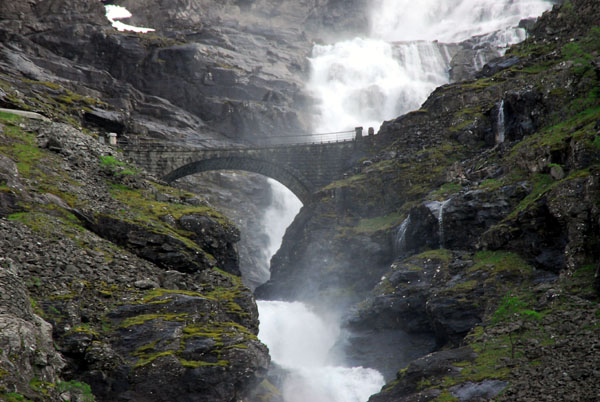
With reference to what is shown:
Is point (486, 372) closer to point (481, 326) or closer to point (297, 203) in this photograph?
point (481, 326)

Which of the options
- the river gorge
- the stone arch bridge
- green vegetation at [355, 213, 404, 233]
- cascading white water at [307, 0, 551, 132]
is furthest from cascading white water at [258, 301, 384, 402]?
cascading white water at [307, 0, 551, 132]

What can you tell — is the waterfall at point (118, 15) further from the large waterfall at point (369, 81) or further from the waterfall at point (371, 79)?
the large waterfall at point (369, 81)

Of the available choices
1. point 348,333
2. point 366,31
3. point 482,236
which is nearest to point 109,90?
point 348,333

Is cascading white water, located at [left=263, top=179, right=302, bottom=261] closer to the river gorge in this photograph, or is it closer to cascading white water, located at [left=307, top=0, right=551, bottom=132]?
the river gorge

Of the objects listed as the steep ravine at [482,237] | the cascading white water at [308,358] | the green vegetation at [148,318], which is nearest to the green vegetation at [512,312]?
the steep ravine at [482,237]

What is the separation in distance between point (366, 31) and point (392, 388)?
124m

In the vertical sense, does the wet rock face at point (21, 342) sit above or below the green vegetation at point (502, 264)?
below

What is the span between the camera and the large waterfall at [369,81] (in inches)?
1467

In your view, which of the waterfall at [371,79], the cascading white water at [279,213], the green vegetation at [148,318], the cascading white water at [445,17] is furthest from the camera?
the cascading white water at [445,17]

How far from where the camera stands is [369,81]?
10862 centimetres

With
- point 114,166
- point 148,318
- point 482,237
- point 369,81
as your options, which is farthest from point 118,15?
point 148,318

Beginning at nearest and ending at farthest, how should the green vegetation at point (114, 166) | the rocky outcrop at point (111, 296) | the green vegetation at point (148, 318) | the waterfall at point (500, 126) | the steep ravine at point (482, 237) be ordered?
1. the rocky outcrop at point (111, 296)
2. the green vegetation at point (148, 318)
3. the steep ravine at point (482, 237)
4. the green vegetation at point (114, 166)
5. the waterfall at point (500, 126)

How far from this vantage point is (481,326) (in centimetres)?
2983

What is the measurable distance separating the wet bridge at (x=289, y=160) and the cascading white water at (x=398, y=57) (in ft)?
107
